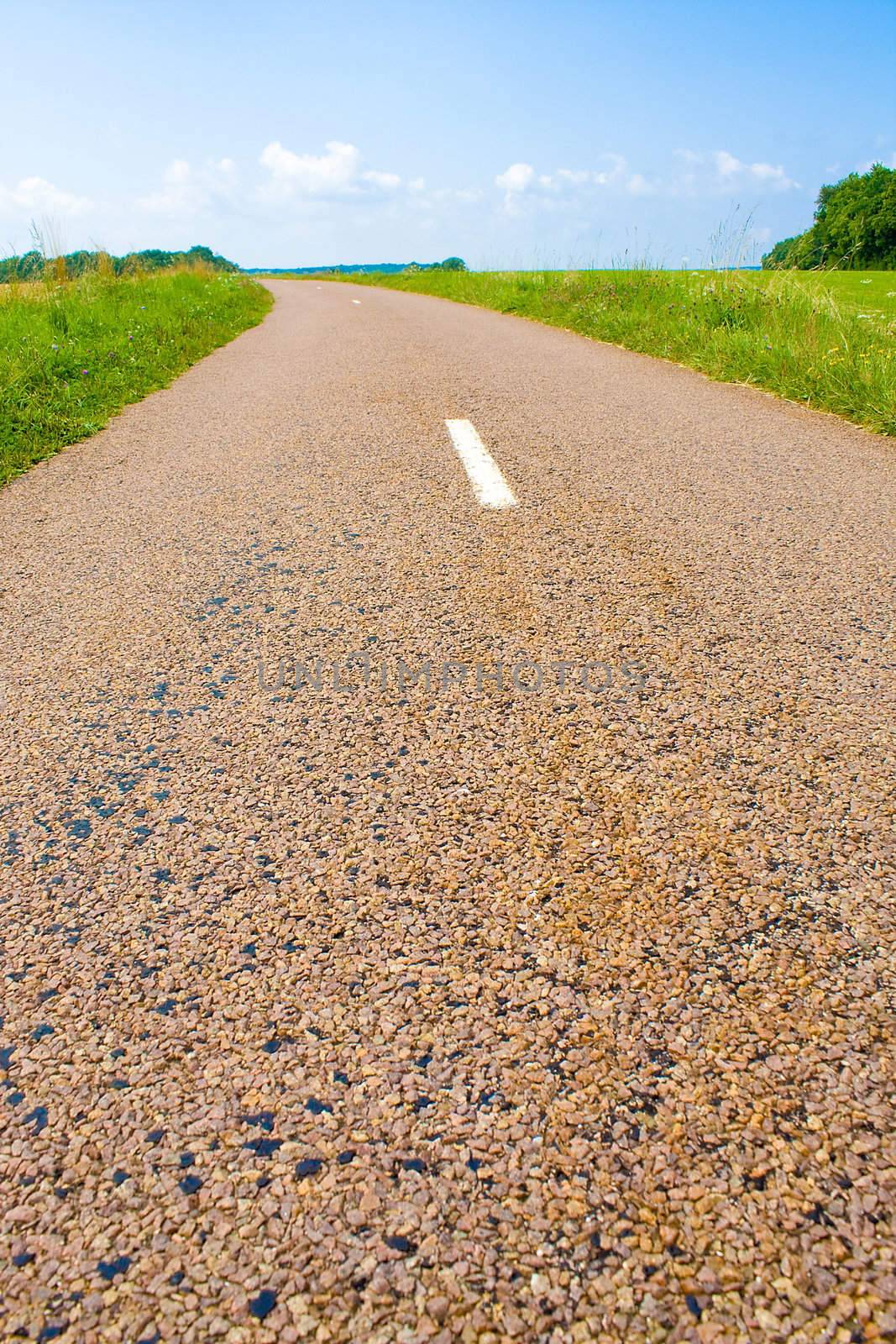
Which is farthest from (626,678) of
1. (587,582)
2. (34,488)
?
(34,488)

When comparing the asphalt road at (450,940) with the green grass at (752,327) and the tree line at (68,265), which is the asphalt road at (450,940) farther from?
the tree line at (68,265)

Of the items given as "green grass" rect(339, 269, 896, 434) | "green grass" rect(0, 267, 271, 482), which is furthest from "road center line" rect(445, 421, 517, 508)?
"green grass" rect(339, 269, 896, 434)

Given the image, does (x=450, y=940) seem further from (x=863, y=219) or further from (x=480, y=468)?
(x=863, y=219)

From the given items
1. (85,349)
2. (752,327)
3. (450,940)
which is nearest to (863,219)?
(752,327)

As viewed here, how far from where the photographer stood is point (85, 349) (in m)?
8.20

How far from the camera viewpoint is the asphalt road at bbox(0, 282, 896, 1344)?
3.58ft

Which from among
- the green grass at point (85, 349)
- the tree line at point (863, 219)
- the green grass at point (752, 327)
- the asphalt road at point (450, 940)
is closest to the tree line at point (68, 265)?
the green grass at point (85, 349)

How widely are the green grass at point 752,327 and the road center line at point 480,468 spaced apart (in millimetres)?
2642

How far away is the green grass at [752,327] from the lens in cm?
629

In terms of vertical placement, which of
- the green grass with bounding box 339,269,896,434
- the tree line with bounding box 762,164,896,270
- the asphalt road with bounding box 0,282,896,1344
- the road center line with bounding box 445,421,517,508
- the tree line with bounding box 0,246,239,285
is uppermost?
the tree line with bounding box 762,164,896,270

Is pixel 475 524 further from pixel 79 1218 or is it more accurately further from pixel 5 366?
pixel 5 366

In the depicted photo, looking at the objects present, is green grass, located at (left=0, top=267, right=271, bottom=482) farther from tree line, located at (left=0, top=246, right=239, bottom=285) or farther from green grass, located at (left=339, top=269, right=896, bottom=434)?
green grass, located at (left=339, top=269, right=896, bottom=434)

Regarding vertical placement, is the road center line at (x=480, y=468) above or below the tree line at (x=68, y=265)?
below

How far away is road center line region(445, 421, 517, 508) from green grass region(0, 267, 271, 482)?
254 centimetres
